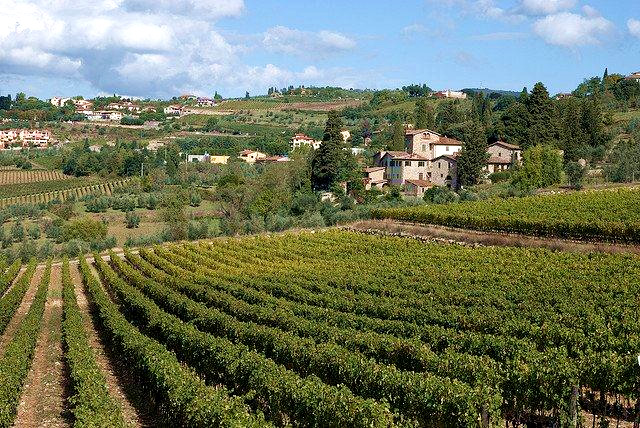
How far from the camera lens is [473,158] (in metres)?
79.7

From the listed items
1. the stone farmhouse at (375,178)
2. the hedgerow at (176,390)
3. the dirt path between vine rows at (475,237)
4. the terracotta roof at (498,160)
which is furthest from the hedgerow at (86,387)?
the terracotta roof at (498,160)

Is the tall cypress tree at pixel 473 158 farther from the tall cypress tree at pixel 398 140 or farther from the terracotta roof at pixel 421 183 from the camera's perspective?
the tall cypress tree at pixel 398 140

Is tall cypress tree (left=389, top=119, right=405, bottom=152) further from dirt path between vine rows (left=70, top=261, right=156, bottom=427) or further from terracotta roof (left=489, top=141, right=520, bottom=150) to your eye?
dirt path between vine rows (left=70, top=261, right=156, bottom=427)

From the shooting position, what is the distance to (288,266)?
140 ft

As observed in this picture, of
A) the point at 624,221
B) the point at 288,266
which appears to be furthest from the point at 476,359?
the point at 624,221

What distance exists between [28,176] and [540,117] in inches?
3449

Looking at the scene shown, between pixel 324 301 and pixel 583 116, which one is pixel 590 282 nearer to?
pixel 324 301

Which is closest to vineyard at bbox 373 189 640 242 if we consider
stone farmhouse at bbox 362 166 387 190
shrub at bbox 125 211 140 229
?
stone farmhouse at bbox 362 166 387 190

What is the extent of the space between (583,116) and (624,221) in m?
52.4

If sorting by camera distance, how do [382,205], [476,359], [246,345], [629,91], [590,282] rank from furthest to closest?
[629,91]
[382,205]
[590,282]
[246,345]
[476,359]

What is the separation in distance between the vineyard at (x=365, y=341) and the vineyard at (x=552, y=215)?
3.98 m

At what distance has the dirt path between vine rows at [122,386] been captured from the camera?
20922 mm

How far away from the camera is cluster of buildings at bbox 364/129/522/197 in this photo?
85.6m

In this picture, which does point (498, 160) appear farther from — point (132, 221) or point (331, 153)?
point (132, 221)
